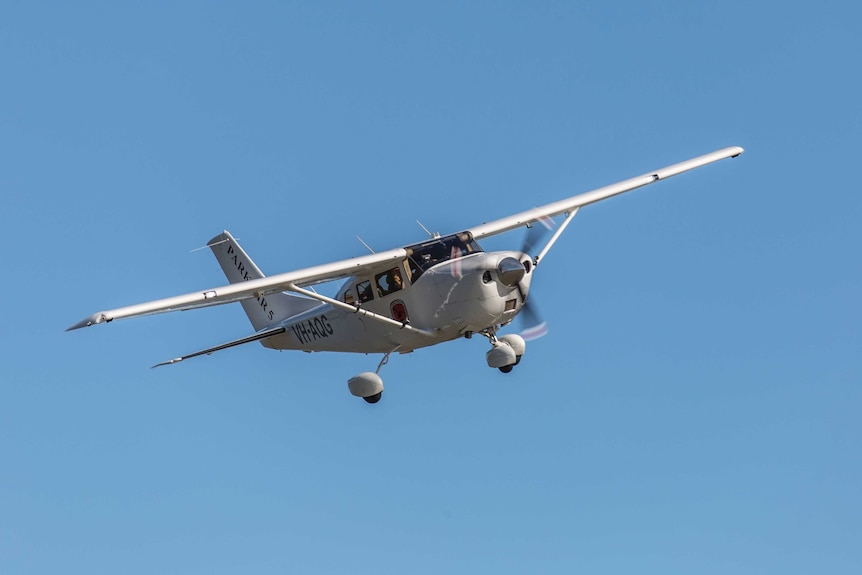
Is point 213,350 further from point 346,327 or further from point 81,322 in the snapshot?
point 81,322

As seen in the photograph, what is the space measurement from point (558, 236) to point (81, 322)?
13.5 metres

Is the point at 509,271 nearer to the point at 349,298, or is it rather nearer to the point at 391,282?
the point at 391,282

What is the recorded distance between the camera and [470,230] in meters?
42.8

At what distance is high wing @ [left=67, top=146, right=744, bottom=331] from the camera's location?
3616 cm

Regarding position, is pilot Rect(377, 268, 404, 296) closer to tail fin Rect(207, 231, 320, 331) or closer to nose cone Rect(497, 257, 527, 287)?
nose cone Rect(497, 257, 527, 287)

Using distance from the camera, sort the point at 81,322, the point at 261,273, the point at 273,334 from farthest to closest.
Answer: the point at 261,273 < the point at 273,334 < the point at 81,322

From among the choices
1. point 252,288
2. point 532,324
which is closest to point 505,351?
point 532,324

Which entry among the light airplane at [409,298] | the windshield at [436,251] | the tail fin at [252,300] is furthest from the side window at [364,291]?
the tail fin at [252,300]

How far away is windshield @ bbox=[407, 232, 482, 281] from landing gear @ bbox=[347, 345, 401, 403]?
7.31 ft

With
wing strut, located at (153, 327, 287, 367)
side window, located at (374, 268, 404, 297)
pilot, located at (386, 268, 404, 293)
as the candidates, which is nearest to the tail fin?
wing strut, located at (153, 327, 287, 367)

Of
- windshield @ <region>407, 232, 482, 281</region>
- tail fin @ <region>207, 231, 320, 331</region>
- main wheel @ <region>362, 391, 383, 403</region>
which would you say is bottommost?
main wheel @ <region>362, 391, 383, 403</region>

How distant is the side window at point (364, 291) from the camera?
39844 millimetres

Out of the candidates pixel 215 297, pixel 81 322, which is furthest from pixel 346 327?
pixel 81 322

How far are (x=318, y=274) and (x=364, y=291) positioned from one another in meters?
1.85
